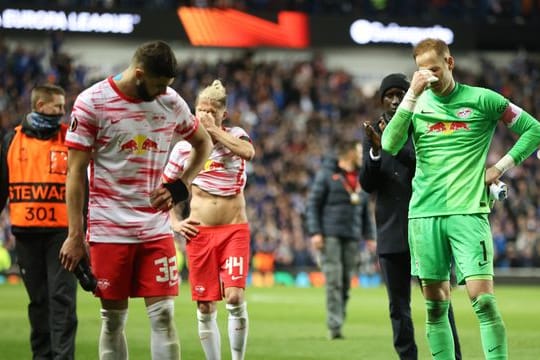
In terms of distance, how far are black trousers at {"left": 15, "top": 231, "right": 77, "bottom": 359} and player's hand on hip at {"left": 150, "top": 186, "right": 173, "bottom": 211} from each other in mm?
2601

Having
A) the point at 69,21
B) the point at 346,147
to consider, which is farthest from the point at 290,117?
the point at 346,147

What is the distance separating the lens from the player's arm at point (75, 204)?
720cm

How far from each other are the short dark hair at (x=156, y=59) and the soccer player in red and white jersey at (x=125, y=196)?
47 mm

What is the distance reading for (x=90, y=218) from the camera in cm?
753

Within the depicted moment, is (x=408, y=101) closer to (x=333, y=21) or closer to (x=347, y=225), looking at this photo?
(x=347, y=225)

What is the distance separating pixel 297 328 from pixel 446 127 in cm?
818

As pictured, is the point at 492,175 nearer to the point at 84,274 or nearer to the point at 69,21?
the point at 84,274

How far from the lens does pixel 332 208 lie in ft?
50.3

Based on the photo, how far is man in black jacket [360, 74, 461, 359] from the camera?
31.4 feet

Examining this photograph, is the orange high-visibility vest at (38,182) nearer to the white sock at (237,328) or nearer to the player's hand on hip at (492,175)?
the white sock at (237,328)

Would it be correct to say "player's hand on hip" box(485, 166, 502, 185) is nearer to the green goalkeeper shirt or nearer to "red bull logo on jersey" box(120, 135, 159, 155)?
the green goalkeeper shirt

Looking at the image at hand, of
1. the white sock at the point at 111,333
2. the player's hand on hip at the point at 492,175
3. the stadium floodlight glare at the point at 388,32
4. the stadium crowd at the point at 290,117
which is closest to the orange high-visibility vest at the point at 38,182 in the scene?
the white sock at the point at 111,333

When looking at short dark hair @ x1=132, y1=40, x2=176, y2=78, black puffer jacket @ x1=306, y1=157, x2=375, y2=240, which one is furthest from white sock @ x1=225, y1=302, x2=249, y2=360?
black puffer jacket @ x1=306, y1=157, x2=375, y2=240

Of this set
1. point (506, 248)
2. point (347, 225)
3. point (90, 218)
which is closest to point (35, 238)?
point (90, 218)
